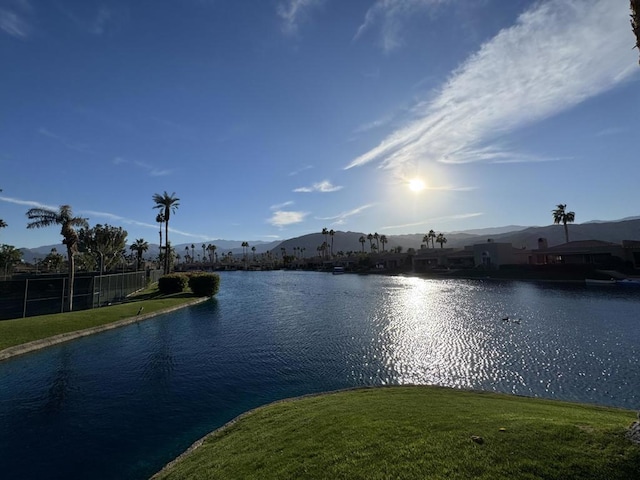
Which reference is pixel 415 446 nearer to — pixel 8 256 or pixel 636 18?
pixel 636 18

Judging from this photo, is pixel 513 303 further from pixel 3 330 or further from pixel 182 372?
pixel 3 330

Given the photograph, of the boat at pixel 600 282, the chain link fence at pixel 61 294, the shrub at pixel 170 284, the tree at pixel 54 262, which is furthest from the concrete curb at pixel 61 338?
the tree at pixel 54 262

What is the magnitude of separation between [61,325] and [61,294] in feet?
40.6

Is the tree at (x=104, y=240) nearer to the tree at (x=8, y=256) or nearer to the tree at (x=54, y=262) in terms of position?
the tree at (x=8, y=256)

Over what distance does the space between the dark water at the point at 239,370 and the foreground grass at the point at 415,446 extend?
3.72 metres

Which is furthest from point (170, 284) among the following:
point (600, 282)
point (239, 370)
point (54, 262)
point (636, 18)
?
point (600, 282)

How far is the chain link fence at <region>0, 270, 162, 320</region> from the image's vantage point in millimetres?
31858

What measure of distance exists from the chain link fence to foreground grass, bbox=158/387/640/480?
98.8ft

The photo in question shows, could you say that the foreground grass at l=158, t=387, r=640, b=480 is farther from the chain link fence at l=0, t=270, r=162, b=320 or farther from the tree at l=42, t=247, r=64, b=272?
the tree at l=42, t=247, r=64, b=272

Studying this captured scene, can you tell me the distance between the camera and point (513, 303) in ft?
139

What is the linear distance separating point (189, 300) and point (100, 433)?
3429cm

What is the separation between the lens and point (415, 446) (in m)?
6.34

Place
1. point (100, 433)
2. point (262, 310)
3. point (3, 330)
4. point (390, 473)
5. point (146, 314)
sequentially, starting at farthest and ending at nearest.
→ point (262, 310) < point (146, 314) < point (3, 330) < point (100, 433) < point (390, 473)

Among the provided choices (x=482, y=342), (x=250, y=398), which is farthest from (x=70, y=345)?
(x=482, y=342)
